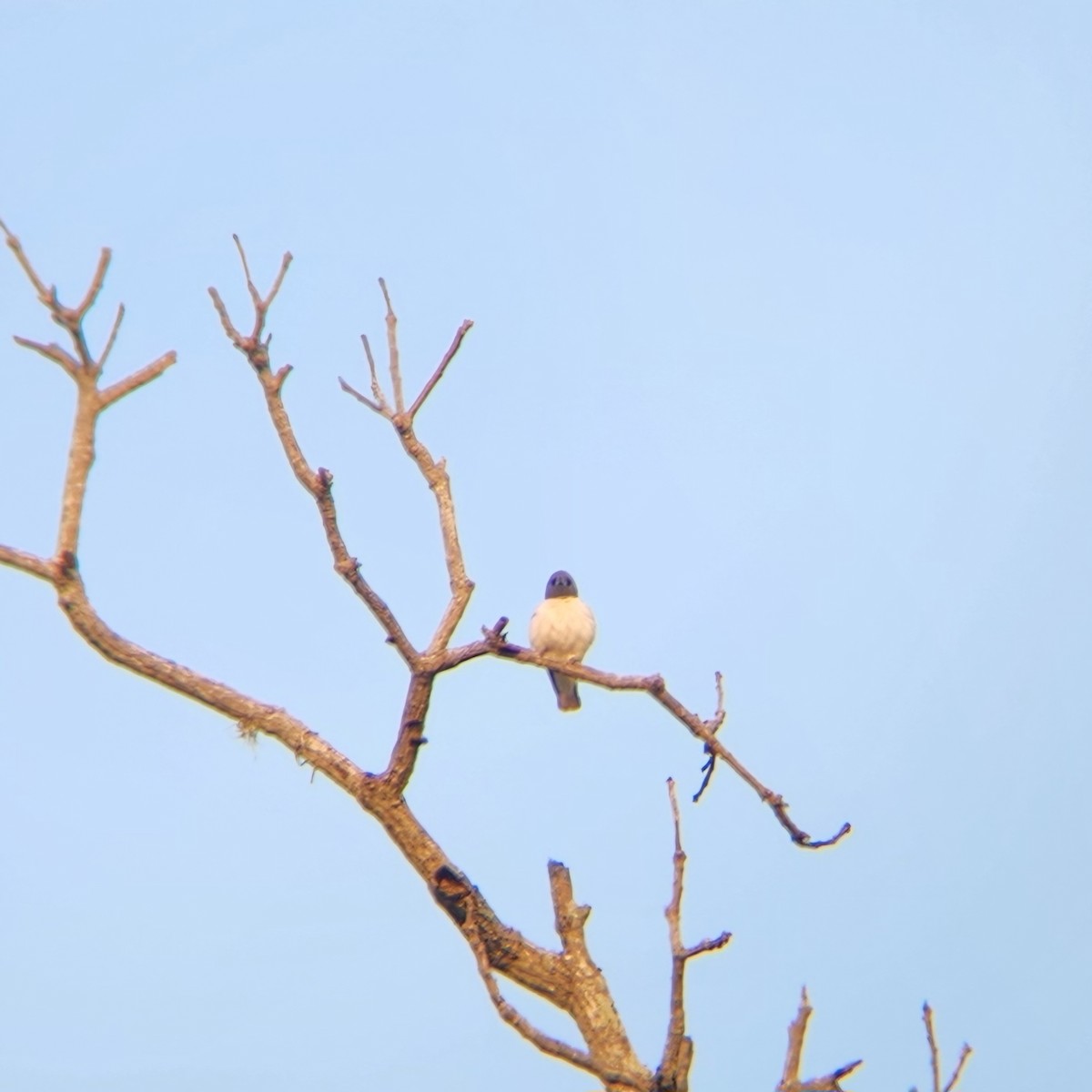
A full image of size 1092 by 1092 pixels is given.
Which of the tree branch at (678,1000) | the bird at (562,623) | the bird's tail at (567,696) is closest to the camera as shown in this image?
the tree branch at (678,1000)

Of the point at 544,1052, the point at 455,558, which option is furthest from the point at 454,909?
the point at 455,558

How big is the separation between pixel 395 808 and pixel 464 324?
2.06 meters

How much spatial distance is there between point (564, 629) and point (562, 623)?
4cm

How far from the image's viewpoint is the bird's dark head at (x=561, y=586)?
11.9 m

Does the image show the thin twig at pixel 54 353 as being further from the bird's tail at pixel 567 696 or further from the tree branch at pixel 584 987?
the bird's tail at pixel 567 696

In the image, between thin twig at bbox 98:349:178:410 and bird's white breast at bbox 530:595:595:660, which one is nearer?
thin twig at bbox 98:349:178:410

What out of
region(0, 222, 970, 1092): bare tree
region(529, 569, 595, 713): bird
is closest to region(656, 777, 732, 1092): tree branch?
region(0, 222, 970, 1092): bare tree

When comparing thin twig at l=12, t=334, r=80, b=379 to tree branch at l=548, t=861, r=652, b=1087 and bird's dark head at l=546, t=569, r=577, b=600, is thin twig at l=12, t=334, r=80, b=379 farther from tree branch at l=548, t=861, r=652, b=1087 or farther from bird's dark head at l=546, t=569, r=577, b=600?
bird's dark head at l=546, t=569, r=577, b=600

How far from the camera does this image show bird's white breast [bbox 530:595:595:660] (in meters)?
11.5

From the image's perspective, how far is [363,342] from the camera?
691 cm

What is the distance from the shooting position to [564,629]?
11508mm

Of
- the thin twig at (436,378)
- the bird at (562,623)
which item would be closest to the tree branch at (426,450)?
the thin twig at (436,378)

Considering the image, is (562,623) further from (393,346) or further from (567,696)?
(393,346)

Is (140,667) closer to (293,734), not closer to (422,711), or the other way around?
(293,734)
